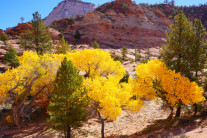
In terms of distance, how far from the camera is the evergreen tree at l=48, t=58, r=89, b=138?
14109mm

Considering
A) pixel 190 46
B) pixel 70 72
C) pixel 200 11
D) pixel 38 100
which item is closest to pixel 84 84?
pixel 70 72

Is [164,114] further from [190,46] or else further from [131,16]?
[131,16]

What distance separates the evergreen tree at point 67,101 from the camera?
14109mm

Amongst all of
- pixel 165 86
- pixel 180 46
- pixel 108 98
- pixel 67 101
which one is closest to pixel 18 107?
pixel 67 101

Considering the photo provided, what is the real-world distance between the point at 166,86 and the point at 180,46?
5441 mm

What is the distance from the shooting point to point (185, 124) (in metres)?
15.0

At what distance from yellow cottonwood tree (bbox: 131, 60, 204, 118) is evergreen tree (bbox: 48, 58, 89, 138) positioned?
744 cm

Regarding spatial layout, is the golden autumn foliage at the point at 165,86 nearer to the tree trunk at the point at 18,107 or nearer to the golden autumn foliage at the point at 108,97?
the golden autumn foliage at the point at 108,97

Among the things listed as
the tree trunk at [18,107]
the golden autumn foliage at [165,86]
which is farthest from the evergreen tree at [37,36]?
the golden autumn foliage at [165,86]

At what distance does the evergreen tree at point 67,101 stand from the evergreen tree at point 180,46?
11898 mm

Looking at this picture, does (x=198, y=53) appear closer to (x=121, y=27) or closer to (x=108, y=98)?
(x=108, y=98)

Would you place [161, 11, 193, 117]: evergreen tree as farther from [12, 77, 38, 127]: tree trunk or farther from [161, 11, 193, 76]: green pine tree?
[12, 77, 38, 127]: tree trunk

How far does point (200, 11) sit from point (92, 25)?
12029 cm

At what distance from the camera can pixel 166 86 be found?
591 inches
